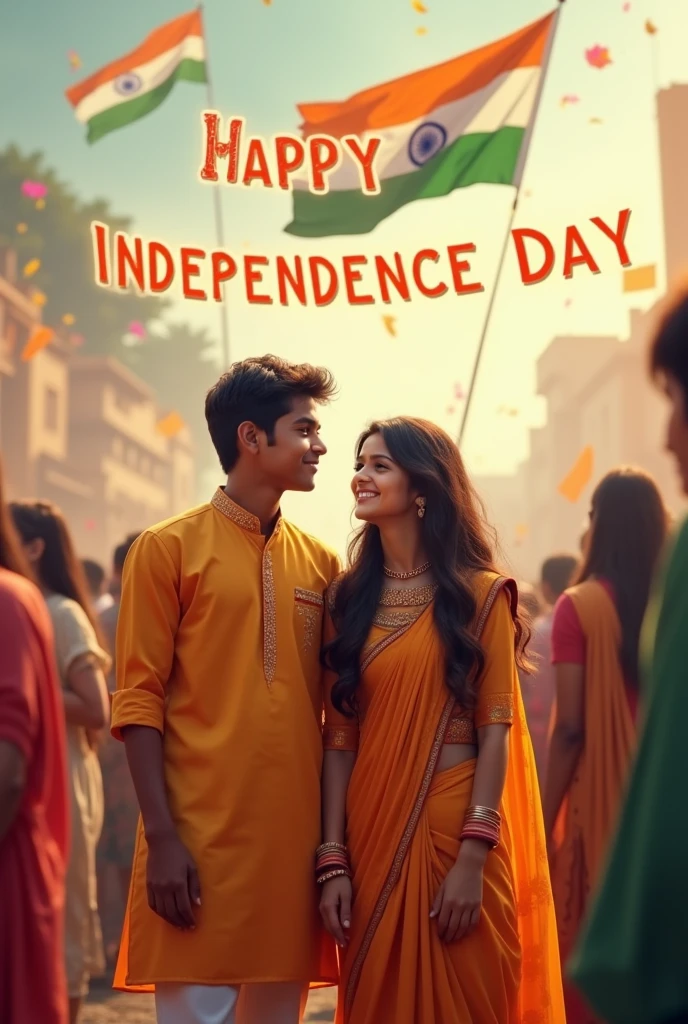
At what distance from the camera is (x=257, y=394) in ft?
10.6

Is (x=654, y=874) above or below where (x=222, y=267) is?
below

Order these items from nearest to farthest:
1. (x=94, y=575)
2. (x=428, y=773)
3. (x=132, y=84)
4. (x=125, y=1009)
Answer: (x=428, y=773)
(x=125, y=1009)
(x=94, y=575)
(x=132, y=84)

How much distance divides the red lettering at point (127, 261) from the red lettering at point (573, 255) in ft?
6.36

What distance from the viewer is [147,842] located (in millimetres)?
2947

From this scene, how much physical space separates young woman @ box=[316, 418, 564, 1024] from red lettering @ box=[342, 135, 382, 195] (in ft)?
12.5

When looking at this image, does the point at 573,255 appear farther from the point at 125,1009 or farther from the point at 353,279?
the point at 125,1009

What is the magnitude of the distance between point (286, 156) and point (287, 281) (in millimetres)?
730

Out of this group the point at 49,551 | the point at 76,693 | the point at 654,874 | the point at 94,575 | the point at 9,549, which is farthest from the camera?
the point at 94,575

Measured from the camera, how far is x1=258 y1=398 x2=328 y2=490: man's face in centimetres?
321

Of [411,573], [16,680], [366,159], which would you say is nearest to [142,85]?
[366,159]

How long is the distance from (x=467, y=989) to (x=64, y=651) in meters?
A: 1.85

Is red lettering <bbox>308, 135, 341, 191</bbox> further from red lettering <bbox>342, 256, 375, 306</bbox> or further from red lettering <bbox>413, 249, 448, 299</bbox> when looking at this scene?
red lettering <bbox>413, 249, 448, 299</bbox>

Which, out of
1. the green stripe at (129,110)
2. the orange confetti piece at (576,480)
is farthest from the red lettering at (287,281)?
the green stripe at (129,110)

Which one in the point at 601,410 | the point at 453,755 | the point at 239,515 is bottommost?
the point at 453,755
